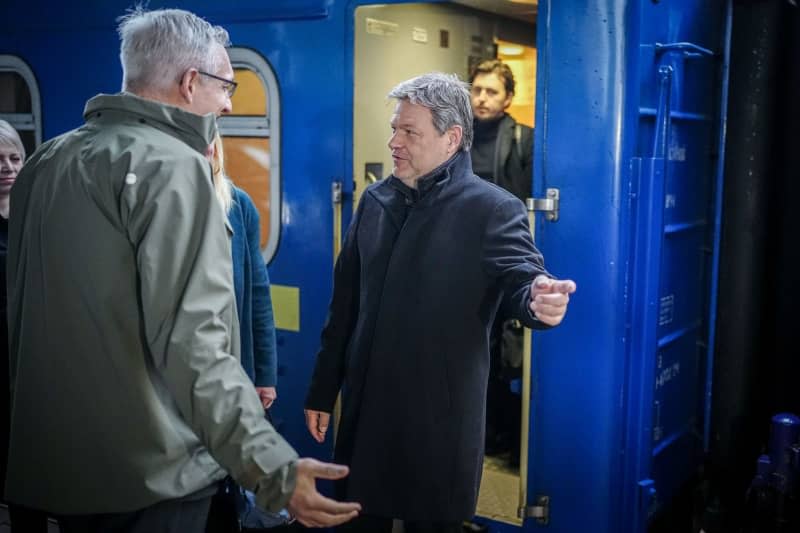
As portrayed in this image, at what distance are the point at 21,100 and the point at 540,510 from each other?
3.88 meters

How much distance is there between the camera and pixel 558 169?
3.63m

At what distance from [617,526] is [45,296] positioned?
2665 millimetres

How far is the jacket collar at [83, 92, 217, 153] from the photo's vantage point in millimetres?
2059

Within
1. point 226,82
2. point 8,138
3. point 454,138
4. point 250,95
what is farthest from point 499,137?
point 226,82

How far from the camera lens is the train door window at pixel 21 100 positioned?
534 centimetres

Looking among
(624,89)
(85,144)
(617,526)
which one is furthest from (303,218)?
(85,144)

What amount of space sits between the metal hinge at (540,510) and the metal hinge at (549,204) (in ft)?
3.90

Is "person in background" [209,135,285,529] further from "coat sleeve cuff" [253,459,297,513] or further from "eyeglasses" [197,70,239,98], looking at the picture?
"coat sleeve cuff" [253,459,297,513]

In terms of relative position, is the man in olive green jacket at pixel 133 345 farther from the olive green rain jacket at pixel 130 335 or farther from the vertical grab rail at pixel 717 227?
the vertical grab rail at pixel 717 227

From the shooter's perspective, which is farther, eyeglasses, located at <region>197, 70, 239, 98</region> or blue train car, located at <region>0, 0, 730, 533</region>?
blue train car, located at <region>0, 0, 730, 533</region>

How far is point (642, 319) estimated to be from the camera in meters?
3.70

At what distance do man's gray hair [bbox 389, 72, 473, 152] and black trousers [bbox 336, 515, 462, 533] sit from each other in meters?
1.27

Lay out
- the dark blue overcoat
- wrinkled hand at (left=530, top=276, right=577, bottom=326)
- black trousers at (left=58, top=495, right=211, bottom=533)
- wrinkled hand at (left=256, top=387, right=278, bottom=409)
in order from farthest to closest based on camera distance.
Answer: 1. wrinkled hand at (left=256, top=387, right=278, bottom=409)
2. the dark blue overcoat
3. wrinkled hand at (left=530, top=276, right=577, bottom=326)
4. black trousers at (left=58, top=495, right=211, bottom=533)

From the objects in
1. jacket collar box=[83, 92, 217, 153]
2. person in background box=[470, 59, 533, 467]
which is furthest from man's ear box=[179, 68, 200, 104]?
person in background box=[470, 59, 533, 467]
